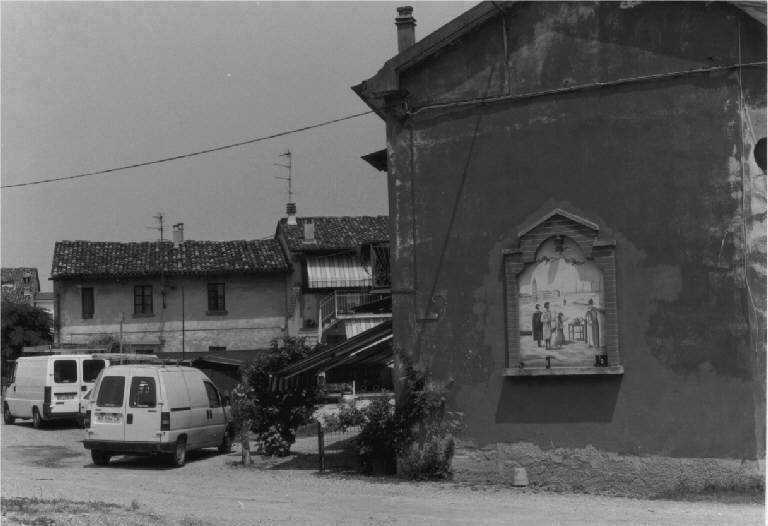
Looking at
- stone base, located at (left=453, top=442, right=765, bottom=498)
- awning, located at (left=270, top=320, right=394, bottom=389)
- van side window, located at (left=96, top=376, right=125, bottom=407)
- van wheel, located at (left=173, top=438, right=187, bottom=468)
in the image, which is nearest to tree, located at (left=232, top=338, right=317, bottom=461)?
awning, located at (left=270, top=320, right=394, bottom=389)

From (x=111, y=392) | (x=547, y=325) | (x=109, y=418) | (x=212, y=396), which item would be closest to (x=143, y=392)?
(x=111, y=392)

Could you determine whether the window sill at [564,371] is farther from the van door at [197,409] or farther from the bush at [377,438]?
the van door at [197,409]

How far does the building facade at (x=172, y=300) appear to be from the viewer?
173ft

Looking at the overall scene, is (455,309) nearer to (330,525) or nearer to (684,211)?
(684,211)

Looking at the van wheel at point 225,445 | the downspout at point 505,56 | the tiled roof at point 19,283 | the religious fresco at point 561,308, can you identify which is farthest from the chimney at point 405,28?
the tiled roof at point 19,283

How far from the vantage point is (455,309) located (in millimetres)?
15562

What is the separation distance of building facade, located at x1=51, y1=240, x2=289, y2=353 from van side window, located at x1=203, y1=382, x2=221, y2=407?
31.7 meters

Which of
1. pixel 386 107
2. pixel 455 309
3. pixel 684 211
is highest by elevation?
pixel 386 107

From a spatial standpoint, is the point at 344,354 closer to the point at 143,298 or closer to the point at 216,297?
the point at 216,297

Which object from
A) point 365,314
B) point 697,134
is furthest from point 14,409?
point 697,134

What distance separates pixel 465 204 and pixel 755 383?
5.16 m

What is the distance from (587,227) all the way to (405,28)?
5177mm

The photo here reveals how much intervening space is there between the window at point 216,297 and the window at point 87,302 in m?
6.42

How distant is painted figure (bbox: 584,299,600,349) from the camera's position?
14.5m
